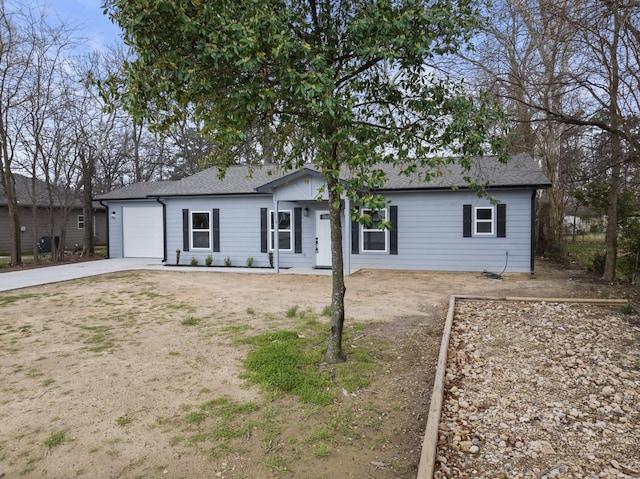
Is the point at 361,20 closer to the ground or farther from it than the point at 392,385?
farther from it

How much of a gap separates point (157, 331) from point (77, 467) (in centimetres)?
329

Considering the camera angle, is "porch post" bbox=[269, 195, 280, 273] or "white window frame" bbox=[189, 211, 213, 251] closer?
"porch post" bbox=[269, 195, 280, 273]

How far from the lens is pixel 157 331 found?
586 cm

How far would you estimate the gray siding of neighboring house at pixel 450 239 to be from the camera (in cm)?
1172

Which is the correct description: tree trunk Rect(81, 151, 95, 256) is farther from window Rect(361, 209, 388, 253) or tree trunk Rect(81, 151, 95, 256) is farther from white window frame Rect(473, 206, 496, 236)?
white window frame Rect(473, 206, 496, 236)

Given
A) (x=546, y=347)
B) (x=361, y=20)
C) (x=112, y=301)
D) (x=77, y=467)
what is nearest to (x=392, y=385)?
(x=546, y=347)

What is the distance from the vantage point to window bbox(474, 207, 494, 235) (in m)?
12.0

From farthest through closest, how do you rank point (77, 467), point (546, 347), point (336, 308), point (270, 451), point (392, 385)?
point (546, 347) < point (336, 308) < point (392, 385) < point (270, 451) < point (77, 467)

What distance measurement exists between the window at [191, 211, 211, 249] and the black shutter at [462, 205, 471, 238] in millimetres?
8281

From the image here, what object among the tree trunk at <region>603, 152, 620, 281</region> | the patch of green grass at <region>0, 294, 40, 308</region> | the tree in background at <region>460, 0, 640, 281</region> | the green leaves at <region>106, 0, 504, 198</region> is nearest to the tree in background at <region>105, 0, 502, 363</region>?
the green leaves at <region>106, 0, 504, 198</region>

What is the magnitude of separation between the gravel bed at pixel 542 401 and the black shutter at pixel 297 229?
795cm

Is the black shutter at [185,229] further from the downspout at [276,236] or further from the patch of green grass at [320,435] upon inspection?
the patch of green grass at [320,435]

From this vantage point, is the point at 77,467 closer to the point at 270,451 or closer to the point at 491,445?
the point at 270,451

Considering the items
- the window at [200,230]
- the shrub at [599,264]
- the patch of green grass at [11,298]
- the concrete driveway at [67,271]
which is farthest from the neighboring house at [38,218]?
the shrub at [599,264]
